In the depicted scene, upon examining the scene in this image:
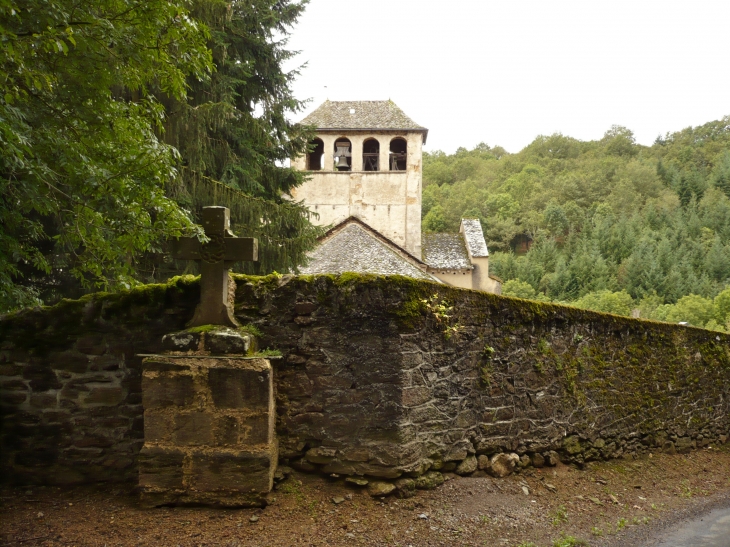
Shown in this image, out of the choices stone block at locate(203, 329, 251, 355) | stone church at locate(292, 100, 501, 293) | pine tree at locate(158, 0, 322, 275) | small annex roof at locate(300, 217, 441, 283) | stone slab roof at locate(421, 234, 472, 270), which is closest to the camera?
stone block at locate(203, 329, 251, 355)

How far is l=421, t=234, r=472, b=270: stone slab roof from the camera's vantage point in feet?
85.1

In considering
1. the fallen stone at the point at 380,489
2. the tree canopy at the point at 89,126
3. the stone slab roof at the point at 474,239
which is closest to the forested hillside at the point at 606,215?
the stone slab roof at the point at 474,239

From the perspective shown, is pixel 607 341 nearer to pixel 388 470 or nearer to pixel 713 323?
pixel 388 470

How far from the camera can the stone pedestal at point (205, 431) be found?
4.63m

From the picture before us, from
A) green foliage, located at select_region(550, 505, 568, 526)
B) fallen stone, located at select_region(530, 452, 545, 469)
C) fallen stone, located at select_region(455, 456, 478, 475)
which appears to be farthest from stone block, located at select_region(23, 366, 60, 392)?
fallen stone, located at select_region(530, 452, 545, 469)

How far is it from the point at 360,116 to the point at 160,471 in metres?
24.5

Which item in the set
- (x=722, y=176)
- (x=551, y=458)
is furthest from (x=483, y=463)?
(x=722, y=176)

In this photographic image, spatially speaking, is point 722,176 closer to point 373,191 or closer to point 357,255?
point 373,191

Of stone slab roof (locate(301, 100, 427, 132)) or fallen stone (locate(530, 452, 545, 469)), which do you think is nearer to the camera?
fallen stone (locate(530, 452, 545, 469))

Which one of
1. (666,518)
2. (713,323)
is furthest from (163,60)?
(713,323)

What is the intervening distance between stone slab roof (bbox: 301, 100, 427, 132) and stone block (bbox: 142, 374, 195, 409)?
75.6 feet

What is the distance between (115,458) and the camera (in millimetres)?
5168

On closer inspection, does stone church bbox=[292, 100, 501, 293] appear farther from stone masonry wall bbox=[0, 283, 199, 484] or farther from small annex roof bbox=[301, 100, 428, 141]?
stone masonry wall bbox=[0, 283, 199, 484]

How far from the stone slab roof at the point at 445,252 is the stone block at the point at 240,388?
841 inches
